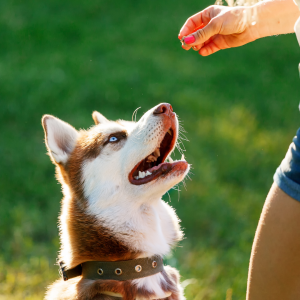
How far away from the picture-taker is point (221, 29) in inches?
101

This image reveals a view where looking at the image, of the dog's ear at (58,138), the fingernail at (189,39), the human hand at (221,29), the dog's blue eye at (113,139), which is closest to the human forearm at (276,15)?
the human hand at (221,29)

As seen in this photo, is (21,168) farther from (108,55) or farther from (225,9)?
(225,9)

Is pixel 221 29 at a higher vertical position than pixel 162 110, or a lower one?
higher

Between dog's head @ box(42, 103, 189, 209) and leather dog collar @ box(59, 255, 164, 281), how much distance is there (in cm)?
36

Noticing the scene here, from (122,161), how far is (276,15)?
126 cm

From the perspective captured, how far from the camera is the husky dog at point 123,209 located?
2602mm

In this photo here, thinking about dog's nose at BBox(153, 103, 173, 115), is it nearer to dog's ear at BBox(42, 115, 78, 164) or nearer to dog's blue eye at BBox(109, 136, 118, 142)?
dog's blue eye at BBox(109, 136, 118, 142)

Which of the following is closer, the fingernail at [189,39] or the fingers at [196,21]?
the fingernail at [189,39]

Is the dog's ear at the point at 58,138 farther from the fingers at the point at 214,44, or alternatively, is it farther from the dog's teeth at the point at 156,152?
the fingers at the point at 214,44

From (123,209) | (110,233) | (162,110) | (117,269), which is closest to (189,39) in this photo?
(162,110)

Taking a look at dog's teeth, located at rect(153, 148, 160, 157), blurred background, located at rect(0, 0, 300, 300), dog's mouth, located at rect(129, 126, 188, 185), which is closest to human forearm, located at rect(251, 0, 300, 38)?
dog's mouth, located at rect(129, 126, 188, 185)

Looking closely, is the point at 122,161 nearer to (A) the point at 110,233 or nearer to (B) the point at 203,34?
(A) the point at 110,233

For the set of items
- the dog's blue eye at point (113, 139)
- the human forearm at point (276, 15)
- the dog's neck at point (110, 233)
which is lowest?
the dog's neck at point (110, 233)

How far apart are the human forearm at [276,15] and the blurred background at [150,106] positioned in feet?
7.55
